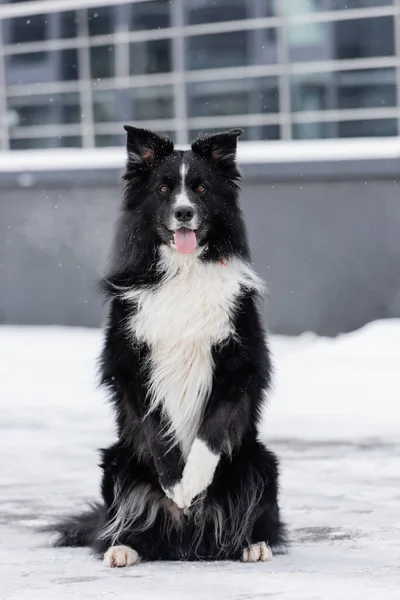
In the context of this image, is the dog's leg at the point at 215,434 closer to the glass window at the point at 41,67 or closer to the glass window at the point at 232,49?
the glass window at the point at 232,49

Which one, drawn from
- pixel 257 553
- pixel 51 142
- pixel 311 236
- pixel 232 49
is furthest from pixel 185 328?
pixel 51 142

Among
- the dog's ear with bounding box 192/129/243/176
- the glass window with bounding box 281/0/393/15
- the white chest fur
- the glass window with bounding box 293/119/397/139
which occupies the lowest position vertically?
the white chest fur

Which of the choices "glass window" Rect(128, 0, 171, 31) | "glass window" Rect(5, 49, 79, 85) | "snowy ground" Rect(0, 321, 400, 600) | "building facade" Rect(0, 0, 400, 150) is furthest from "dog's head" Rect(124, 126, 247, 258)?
"glass window" Rect(5, 49, 79, 85)

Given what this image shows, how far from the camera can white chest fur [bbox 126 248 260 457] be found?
4.73 m

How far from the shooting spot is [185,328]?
477 centimetres

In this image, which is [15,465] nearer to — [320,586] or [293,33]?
[320,586]

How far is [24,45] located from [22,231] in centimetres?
210

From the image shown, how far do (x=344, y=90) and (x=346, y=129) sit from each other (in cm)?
38

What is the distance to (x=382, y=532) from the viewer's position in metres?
5.13

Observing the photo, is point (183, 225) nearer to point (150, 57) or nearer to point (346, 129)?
point (346, 129)

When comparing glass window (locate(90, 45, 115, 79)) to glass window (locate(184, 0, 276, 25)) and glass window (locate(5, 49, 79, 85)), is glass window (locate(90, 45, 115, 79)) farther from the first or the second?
glass window (locate(184, 0, 276, 25))

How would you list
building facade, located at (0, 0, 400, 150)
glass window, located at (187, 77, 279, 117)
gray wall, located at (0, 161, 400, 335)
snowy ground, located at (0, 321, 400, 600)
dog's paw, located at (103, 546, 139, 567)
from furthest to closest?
glass window, located at (187, 77, 279, 117) → building facade, located at (0, 0, 400, 150) → gray wall, located at (0, 161, 400, 335) → dog's paw, located at (103, 546, 139, 567) → snowy ground, located at (0, 321, 400, 600)

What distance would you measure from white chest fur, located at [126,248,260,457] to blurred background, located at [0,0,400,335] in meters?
7.35

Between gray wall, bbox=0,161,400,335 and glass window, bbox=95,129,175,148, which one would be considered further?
glass window, bbox=95,129,175,148
